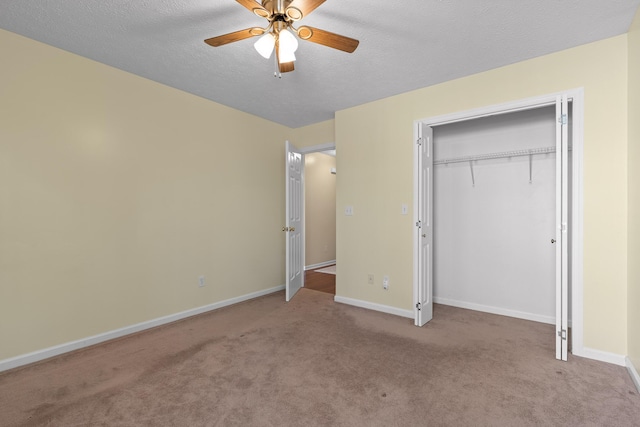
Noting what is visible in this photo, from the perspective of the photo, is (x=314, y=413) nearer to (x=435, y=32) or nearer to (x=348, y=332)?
(x=348, y=332)

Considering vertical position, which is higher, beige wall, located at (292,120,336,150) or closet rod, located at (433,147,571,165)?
beige wall, located at (292,120,336,150)

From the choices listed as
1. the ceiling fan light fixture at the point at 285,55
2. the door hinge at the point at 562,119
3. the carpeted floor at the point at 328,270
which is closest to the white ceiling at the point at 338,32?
the ceiling fan light fixture at the point at 285,55

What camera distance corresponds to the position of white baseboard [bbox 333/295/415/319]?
338cm

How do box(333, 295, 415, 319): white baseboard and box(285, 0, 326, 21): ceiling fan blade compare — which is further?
box(333, 295, 415, 319): white baseboard

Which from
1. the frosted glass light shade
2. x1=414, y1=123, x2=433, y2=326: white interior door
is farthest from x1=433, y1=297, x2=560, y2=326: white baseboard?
the frosted glass light shade

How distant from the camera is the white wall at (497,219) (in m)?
3.23

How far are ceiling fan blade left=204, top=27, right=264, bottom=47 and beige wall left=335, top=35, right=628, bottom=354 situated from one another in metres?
2.07

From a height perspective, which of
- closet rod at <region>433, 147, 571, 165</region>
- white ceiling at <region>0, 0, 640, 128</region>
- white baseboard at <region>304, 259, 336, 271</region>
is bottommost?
white baseboard at <region>304, 259, 336, 271</region>

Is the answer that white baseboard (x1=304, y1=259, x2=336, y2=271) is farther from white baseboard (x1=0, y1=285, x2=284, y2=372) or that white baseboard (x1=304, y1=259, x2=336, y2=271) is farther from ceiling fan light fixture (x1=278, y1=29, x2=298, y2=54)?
ceiling fan light fixture (x1=278, y1=29, x2=298, y2=54)

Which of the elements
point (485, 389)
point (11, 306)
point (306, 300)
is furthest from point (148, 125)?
point (485, 389)

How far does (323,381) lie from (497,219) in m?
2.71

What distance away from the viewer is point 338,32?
7.41ft

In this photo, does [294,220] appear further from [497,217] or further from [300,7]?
[300,7]

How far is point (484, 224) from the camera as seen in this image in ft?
11.8
